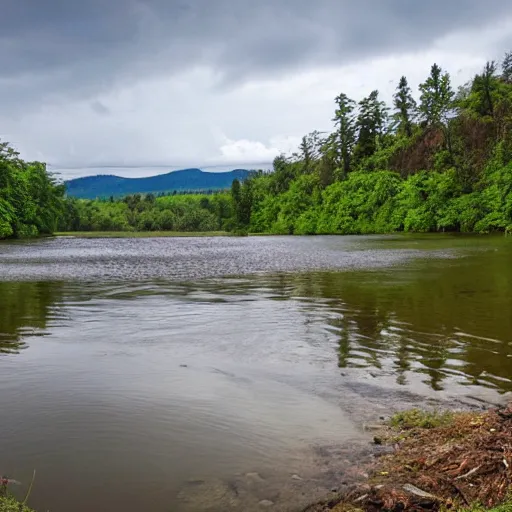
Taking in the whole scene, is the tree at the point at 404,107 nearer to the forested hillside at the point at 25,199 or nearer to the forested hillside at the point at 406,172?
the forested hillside at the point at 406,172

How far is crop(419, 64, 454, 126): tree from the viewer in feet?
333

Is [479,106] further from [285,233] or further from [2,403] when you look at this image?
[2,403]

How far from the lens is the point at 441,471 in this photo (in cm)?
535

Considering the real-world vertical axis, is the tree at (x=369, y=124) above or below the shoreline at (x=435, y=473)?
above

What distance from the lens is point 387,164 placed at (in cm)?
10806

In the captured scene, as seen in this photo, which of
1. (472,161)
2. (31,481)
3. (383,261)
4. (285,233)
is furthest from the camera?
(285,233)

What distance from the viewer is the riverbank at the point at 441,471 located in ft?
15.6

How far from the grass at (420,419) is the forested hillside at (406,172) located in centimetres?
6978

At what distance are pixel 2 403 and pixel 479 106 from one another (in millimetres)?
101404

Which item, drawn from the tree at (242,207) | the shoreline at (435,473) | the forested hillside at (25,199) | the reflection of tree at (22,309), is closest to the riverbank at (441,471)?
the shoreline at (435,473)

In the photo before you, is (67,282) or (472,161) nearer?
(67,282)

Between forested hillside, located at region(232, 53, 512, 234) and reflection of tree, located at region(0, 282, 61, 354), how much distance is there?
6308 centimetres

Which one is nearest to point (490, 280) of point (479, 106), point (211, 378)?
point (211, 378)

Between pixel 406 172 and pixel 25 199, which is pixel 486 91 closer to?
pixel 406 172
